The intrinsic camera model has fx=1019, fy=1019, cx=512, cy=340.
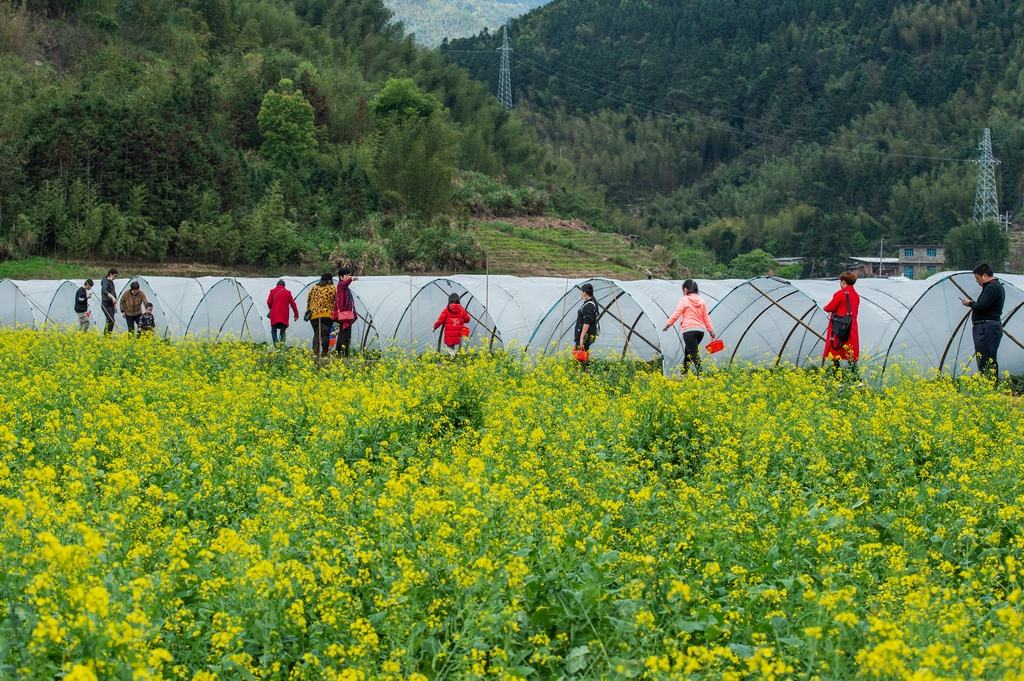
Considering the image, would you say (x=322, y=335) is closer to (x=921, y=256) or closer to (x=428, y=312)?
(x=428, y=312)

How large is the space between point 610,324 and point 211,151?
3132 centimetres

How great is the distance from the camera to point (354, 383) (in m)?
11.9

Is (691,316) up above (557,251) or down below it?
below

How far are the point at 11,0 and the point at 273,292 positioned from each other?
55899mm

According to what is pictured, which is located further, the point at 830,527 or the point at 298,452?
the point at 298,452

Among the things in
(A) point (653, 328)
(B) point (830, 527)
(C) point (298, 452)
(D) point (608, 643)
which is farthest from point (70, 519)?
(A) point (653, 328)

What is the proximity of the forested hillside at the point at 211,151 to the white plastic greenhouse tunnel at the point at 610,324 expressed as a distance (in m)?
22.5

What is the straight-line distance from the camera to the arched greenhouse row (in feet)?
53.9

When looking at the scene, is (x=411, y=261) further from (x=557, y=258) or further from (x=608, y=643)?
(x=608, y=643)

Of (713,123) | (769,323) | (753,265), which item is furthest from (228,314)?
(713,123)

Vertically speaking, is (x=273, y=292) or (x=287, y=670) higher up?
(x=273, y=292)

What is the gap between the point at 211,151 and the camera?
45125 millimetres

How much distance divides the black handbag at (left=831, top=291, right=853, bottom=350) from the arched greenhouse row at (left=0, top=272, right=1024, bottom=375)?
3.16ft

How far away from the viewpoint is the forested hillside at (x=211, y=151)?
40344 millimetres
